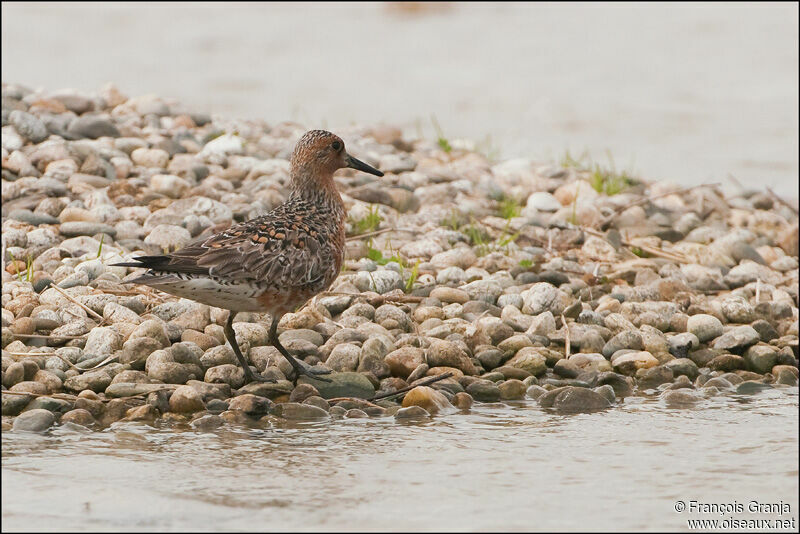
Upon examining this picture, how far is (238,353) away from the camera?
6621 mm

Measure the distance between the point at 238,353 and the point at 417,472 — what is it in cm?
180

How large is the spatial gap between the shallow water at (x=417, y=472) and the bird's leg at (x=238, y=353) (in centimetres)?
53

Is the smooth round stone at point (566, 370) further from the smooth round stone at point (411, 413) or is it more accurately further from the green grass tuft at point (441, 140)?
the green grass tuft at point (441, 140)

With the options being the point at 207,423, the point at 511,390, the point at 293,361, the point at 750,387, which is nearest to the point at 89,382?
the point at 207,423

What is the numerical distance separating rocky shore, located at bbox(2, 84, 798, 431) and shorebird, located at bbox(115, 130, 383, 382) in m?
0.32

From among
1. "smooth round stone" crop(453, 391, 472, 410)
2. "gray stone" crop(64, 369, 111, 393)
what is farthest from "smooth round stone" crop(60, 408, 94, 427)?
"smooth round stone" crop(453, 391, 472, 410)

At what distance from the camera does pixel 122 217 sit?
8.82 m

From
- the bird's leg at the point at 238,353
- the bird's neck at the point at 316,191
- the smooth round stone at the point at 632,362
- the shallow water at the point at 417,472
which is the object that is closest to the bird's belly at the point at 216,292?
the bird's leg at the point at 238,353

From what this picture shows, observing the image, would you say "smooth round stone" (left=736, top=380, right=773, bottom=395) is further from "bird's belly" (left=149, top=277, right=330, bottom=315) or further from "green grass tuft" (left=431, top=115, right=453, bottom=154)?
"green grass tuft" (left=431, top=115, right=453, bottom=154)

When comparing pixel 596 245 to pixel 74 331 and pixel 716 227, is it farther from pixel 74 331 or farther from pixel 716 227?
pixel 74 331

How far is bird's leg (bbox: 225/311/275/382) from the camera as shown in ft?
21.2

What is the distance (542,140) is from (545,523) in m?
9.06

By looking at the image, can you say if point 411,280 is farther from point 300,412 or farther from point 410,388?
point 300,412

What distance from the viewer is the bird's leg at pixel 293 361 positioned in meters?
6.50
